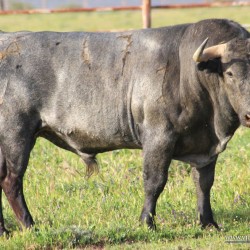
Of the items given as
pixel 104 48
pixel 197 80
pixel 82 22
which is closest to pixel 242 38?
pixel 197 80

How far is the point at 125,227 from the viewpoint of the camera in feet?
22.8

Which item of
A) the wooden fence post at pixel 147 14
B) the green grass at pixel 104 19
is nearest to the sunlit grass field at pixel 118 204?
the wooden fence post at pixel 147 14

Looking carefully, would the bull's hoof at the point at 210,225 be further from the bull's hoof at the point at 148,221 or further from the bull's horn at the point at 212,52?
the bull's horn at the point at 212,52

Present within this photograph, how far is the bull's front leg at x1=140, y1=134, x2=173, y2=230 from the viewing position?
7.09 m

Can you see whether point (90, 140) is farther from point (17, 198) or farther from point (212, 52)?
point (212, 52)

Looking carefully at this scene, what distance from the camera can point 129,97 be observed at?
7.29 m

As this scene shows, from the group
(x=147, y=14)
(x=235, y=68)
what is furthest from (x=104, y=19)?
(x=235, y=68)

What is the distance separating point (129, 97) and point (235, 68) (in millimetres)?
998

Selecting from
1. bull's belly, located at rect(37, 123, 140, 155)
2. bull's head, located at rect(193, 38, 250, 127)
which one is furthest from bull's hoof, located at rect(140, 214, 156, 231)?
bull's head, located at rect(193, 38, 250, 127)

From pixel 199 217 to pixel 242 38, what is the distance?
1.66 metres

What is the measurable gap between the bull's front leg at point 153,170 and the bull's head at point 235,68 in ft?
2.27

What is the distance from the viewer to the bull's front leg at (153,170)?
23.3ft

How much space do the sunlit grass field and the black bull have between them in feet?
0.93

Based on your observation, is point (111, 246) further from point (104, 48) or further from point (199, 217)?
point (104, 48)
